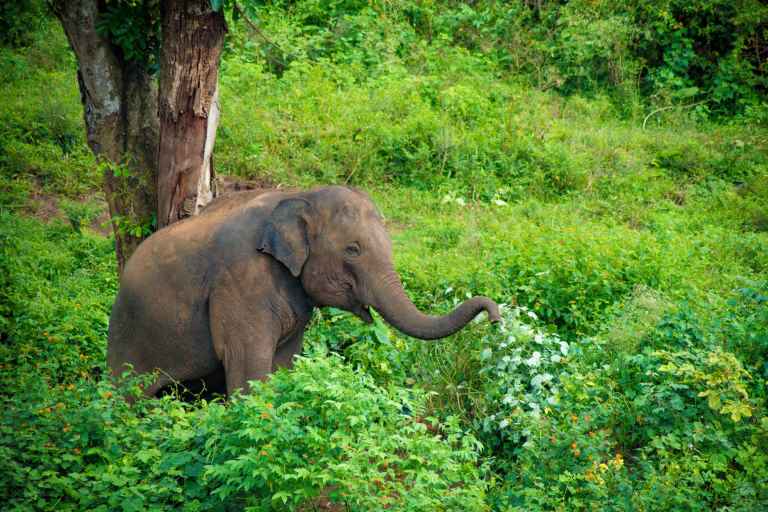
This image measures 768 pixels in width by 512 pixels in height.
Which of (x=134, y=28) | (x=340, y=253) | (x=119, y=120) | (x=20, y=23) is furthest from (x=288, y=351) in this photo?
(x=20, y=23)

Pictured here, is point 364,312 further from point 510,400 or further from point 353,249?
point 510,400

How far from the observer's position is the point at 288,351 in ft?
22.9

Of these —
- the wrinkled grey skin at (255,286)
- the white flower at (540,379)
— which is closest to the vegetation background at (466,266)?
the white flower at (540,379)

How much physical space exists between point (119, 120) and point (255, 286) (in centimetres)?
222

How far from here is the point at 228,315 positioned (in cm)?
650

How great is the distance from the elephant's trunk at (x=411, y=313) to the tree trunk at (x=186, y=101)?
1.88 m

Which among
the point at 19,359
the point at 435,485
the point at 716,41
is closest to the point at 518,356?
the point at 435,485

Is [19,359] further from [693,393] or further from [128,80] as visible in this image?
[693,393]

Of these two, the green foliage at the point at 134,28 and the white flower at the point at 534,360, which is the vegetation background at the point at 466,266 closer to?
the white flower at the point at 534,360

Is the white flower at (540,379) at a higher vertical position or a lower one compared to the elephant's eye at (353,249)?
lower

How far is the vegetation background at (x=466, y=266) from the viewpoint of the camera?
17.5 ft

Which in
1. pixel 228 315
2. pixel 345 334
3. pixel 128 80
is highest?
pixel 128 80

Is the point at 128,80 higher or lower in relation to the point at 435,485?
higher

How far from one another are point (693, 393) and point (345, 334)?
2.61m
